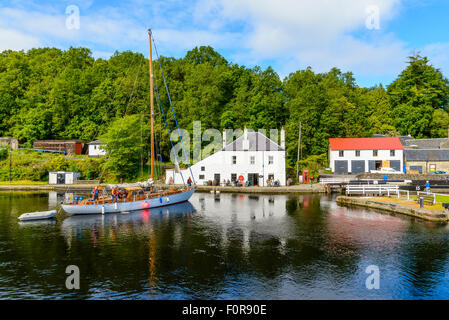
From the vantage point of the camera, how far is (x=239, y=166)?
56656 mm

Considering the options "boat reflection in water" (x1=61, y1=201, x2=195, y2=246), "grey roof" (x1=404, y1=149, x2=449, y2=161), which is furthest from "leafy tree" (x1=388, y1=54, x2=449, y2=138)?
"boat reflection in water" (x1=61, y1=201, x2=195, y2=246)

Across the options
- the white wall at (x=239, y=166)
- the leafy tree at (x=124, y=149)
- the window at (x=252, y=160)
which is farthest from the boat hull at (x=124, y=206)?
the leafy tree at (x=124, y=149)

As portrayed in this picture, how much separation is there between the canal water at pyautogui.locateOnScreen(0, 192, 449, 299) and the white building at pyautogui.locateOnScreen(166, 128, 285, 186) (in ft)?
69.2

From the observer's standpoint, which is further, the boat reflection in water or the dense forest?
the dense forest

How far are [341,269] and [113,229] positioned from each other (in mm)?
18530

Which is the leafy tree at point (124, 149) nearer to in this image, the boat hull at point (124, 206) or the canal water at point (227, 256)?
the boat hull at point (124, 206)

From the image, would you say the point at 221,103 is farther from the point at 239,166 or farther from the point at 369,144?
the point at 369,144

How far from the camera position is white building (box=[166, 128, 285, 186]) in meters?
56.1

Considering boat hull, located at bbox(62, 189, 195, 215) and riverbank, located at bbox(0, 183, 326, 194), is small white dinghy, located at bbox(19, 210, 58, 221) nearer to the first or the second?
boat hull, located at bbox(62, 189, 195, 215)

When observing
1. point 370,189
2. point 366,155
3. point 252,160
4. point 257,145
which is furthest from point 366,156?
point 252,160

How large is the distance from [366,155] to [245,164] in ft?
77.2

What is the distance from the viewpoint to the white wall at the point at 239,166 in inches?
2207

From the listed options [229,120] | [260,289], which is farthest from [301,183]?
[260,289]

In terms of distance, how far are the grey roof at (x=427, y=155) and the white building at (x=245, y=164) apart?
2479 centimetres
